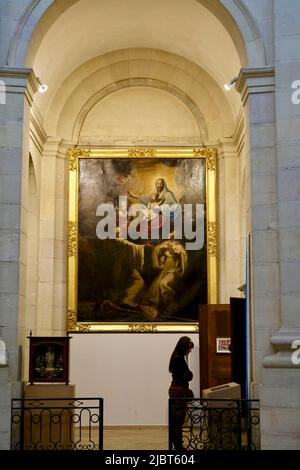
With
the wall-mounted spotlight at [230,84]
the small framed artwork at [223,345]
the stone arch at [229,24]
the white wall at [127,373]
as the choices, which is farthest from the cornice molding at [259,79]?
the white wall at [127,373]

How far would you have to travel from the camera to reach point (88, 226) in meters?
15.0

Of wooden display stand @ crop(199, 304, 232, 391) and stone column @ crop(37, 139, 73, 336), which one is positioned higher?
stone column @ crop(37, 139, 73, 336)

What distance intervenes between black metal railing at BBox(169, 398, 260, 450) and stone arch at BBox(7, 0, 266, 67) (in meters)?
4.72

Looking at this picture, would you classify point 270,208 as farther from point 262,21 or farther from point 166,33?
point 166,33

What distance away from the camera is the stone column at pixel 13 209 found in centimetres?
988

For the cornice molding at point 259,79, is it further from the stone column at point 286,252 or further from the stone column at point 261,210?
the stone column at point 286,252

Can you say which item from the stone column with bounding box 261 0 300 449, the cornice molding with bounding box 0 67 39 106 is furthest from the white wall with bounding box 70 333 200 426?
the cornice molding with bounding box 0 67 39 106

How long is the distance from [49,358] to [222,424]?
2675mm

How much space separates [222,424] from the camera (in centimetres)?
1002

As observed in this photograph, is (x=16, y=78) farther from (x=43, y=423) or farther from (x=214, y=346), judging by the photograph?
(x=214, y=346)

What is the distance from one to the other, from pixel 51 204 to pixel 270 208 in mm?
6000

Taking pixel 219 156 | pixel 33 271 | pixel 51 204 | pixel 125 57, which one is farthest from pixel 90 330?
pixel 125 57

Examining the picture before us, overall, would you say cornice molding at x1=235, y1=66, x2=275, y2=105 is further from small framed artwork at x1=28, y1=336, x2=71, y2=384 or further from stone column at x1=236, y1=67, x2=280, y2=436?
small framed artwork at x1=28, y1=336, x2=71, y2=384

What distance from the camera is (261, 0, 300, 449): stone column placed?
9.17 meters
